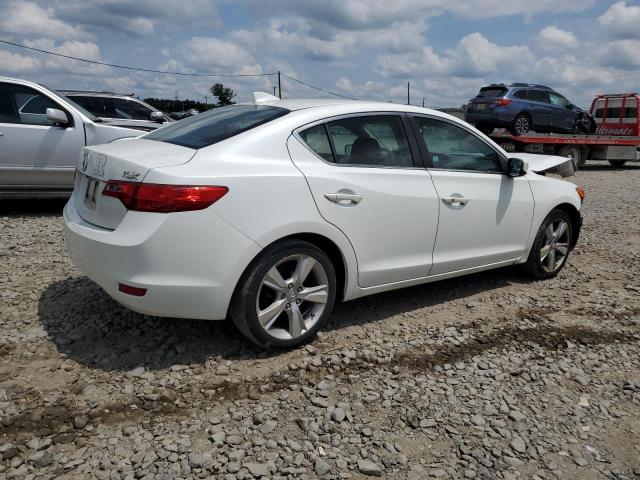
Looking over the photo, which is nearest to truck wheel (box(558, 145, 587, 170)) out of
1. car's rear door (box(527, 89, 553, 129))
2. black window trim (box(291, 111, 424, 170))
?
car's rear door (box(527, 89, 553, 129))

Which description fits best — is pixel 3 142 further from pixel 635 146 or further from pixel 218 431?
pixel 635 146

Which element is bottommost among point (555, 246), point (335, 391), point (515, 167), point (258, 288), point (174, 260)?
point (335, 391)

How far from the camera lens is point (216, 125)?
3600 mm

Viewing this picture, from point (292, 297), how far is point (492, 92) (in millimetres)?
13928

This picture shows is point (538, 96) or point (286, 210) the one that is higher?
point (538, 96)

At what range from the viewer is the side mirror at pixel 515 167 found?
14.4 feet

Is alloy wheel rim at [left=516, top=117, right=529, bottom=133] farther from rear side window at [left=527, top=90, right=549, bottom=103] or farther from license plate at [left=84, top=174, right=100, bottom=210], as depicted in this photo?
license plate at [left=84, top=174, right=100, bottom=210]

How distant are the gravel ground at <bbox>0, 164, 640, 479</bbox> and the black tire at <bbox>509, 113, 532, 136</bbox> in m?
11.4

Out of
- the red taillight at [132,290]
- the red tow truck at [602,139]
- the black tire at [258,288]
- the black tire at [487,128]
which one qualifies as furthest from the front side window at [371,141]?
the black tire at [487,128]

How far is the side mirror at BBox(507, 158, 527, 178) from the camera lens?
440cm

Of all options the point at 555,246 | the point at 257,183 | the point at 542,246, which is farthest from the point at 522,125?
the point at 257,183

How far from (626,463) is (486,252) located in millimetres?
2098

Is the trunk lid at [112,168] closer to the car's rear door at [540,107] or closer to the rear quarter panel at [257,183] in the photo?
the rear quarter panel at [257,183]

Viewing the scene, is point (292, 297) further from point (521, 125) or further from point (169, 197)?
point (521, 125)
